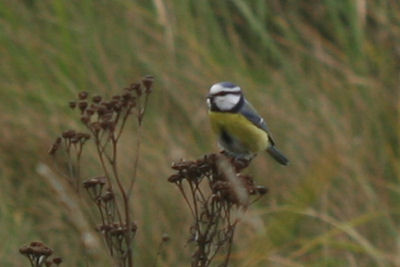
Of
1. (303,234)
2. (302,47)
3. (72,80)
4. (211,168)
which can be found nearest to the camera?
(211,168)

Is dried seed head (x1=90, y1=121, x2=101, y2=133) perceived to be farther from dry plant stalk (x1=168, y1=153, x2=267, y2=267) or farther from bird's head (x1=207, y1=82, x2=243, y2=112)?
bird's head (x1=207, y1=82, x2=243, y2=112)

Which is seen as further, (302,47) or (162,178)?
(302,47)

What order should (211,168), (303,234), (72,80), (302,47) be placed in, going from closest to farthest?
(211,168)
(303,234)
(72,80)
(302,47)

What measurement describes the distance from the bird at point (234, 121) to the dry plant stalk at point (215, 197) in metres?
1.22

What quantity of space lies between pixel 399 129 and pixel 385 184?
332mm

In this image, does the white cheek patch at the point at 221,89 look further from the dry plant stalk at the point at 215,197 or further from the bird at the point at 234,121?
the dry plant stalk at the point at 215,197

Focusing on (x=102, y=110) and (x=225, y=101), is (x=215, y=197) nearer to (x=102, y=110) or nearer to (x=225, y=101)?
(x=102, y=110)

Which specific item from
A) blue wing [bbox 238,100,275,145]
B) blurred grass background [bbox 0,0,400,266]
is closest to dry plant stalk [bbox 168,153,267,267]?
blue wing [bbox 238,100,275,145]

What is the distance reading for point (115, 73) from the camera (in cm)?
679

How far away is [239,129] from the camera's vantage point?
16.4 feet

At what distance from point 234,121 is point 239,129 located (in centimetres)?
4

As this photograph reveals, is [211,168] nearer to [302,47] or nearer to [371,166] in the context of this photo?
[371,166]

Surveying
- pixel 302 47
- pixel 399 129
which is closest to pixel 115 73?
pixel 302 47

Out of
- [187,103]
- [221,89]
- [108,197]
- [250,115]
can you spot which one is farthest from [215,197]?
[187,103]
